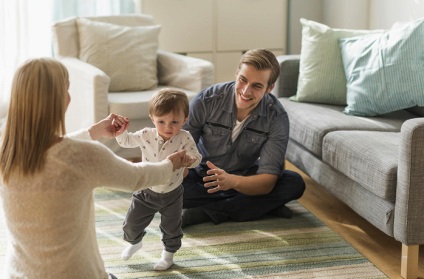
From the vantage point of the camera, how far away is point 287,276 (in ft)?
8.45

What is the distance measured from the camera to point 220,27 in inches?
195

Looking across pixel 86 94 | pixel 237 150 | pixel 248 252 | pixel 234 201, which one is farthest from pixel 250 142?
pixel 86 94

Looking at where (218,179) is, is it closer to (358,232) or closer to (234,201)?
(234,201)

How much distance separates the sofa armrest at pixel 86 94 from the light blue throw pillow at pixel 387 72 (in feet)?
4.12

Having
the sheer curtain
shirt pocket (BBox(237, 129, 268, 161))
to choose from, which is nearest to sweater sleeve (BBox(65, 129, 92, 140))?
shirt pocket (BBox(237, 129, 268, 161))

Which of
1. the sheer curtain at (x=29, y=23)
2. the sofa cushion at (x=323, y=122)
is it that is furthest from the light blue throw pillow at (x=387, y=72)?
the sheer curtain at (x=29, y=23)

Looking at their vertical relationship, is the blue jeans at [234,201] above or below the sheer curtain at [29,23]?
below

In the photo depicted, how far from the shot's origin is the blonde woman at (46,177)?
1.68 metres

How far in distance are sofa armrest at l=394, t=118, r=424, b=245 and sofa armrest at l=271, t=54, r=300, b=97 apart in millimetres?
1426

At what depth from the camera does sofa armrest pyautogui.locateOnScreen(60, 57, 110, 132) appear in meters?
3.62

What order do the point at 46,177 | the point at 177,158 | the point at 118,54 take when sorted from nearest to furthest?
1. the point at 46,177
2. the point at 177,158
3. the point at 118,54

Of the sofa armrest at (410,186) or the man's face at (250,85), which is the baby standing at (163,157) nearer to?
the man's face at (250,85)

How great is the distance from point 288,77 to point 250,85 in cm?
97

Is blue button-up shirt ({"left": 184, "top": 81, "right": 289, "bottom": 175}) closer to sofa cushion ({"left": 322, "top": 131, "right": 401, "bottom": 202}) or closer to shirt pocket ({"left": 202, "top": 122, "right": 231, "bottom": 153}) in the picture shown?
shirt pocket ({"left": 202, "top": 122, "right": 231, "bottom": 153})
